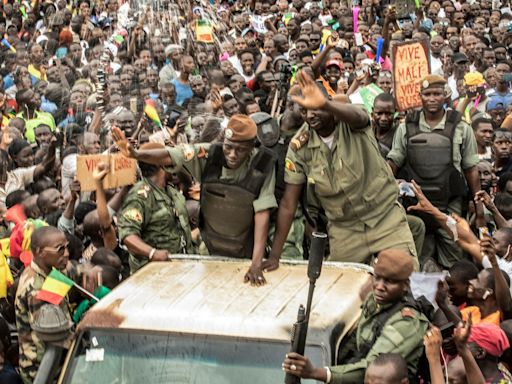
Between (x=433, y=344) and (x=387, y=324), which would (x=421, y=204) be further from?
(x=433, y=344)

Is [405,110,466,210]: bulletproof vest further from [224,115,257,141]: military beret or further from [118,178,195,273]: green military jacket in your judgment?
[224,115,257,141]: military beret

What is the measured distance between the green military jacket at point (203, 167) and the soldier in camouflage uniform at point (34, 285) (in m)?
0.87

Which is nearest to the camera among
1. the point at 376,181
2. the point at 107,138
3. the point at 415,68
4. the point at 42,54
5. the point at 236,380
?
the point at 236,380

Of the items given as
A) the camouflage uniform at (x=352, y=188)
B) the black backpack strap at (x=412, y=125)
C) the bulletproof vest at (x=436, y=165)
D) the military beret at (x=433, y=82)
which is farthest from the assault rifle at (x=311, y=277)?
the military beret at (x=433, y=82)

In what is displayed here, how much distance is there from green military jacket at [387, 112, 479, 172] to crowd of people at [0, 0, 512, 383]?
11mm

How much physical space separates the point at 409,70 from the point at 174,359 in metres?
5.01

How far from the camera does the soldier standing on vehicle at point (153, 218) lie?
6.40m

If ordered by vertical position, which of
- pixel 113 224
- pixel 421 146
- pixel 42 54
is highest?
pixel 421 146

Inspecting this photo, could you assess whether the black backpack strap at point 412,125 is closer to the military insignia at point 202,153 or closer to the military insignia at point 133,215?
the military insignia at point 202,153

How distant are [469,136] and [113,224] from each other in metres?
2.59

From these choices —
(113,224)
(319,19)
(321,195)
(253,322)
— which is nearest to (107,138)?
(113,224)

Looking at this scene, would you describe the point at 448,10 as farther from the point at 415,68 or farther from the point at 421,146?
the point at 421,146

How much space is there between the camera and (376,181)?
5945mm

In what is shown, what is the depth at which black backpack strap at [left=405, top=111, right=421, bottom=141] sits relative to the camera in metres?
7.33
